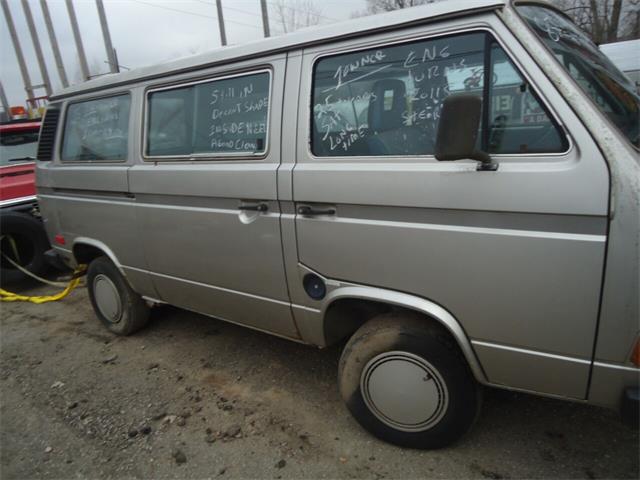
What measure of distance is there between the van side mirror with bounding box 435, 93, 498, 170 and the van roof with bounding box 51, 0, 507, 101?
0.52 m

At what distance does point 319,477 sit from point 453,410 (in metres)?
0.78

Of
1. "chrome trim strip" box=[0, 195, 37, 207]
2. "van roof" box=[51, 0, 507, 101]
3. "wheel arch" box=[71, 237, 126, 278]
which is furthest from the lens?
"chrome trim strip" box=[0, 195, 37, 207]

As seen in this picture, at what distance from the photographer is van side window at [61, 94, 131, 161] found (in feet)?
11.1

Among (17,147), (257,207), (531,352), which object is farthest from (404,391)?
(17,147)

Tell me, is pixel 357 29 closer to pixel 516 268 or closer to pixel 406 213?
pixel 406 213

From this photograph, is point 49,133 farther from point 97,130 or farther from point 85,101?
point 97,130

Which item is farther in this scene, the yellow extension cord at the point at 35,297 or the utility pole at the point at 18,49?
the utility pole at the point at 18,49

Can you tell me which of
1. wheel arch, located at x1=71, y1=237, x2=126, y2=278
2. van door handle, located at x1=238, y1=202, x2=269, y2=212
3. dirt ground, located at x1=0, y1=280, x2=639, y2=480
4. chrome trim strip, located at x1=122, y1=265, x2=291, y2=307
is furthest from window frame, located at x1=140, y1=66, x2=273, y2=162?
dirt ground, located at x1=0, y1=280, x2=639, y2=480

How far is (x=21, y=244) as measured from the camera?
5789 mm

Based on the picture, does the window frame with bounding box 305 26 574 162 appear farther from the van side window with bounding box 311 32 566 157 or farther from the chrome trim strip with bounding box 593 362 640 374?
the chrome trim strip with bounding box 593 362 640 374

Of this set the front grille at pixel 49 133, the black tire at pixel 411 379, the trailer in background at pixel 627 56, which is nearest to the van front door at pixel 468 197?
the black tire at pixel 411 379

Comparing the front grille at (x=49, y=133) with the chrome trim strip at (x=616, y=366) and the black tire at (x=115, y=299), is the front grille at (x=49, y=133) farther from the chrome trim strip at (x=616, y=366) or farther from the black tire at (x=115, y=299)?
the chrome trim strip at (x=616, y=366)

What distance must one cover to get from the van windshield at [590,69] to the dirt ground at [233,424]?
5.32 feet

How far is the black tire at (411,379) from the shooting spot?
2119mm
